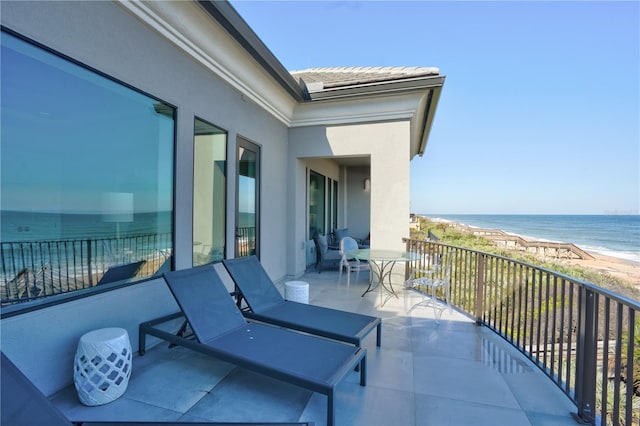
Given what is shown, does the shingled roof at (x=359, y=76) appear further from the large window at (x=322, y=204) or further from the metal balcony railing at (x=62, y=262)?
the metal balcony railing at (x=62, y=262)

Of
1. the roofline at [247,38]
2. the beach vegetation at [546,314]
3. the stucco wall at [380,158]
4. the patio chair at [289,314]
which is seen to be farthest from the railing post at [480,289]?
the roofline at [247,38]

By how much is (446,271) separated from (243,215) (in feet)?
11.4

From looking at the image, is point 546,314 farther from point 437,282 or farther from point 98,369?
point 98,369

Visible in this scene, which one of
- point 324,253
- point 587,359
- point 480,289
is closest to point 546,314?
point 587,359

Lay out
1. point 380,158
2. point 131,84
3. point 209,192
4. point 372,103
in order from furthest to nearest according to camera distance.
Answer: point 380,158
point 372,103
point 209,192
point 131,84

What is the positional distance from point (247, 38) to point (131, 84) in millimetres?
1764

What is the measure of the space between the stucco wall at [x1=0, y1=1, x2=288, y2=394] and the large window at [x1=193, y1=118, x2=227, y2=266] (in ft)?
0.44

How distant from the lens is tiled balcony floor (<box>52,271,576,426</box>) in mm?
2225

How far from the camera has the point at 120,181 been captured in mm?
3041

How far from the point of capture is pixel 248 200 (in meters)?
5.35

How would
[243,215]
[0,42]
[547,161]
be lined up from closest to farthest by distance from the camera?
[0,42]
[243,215]
[547,161]

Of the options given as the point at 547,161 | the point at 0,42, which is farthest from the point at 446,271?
the point at 547,161

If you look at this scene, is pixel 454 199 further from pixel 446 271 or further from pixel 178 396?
pixel 178 396

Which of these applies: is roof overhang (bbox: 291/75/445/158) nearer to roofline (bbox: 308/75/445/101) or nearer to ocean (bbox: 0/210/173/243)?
roofline (bbox: 308/75/445/101)
